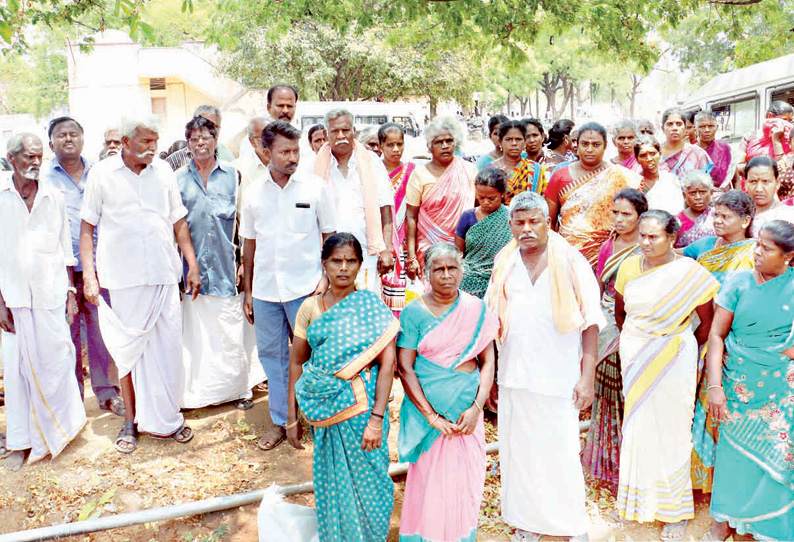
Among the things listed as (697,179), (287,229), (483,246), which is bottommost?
(483,246)

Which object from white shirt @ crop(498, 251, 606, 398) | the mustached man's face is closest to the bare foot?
the mustached man's face

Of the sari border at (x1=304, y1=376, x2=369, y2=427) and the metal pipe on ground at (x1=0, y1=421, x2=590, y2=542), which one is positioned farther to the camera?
the metal pipe on ground at (x1=0, y1=421, x2=590, y2=542)

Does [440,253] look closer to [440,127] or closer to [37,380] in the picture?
[440,127]

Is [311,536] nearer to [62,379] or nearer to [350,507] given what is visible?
[350,507]

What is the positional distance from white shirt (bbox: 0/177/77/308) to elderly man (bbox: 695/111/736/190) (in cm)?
563

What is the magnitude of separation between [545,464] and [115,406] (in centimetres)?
321

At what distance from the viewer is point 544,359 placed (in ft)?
10.3

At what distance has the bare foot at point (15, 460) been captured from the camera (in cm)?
411

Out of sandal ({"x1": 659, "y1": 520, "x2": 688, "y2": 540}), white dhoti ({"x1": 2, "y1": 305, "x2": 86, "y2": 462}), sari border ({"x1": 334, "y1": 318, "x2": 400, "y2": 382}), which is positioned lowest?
sandal ({"x1": 659, "y1": 520, "x2": 688, "y2": 540})

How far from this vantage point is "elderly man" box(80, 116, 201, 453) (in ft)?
13.3

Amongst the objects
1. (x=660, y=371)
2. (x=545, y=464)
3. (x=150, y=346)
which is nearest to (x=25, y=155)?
(x=150, y=346)

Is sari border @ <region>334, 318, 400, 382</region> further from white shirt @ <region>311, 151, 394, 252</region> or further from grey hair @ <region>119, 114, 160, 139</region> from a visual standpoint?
grey hair @ <region>119, 114, 160, 139</region>

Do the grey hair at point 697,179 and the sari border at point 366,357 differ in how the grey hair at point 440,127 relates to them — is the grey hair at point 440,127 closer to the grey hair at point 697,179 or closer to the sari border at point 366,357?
the grey hair at point 697,179

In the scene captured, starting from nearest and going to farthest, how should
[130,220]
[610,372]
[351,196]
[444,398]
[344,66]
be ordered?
[444,398]
[610,372]
[130,220]
[351,196]
[344,66]
